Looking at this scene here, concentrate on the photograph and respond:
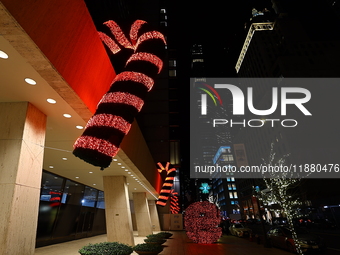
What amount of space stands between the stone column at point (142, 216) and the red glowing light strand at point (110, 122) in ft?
67.9

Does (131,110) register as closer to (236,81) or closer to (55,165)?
(55,165)

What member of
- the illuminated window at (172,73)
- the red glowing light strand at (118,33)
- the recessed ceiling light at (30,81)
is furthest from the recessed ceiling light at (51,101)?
the illuminated window at (172,73)

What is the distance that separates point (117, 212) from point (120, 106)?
35.1 ft

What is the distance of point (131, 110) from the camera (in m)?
4.74

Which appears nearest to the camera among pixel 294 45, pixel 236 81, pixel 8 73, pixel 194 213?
pixel 8 73

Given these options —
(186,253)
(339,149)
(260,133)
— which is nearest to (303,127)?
(339,149)

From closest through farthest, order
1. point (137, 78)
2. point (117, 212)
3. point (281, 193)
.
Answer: point (137, 78)
point (281, 193)
point (117, 212)

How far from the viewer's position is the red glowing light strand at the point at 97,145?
13.9 ft

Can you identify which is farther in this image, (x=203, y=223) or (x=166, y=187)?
(x=166, y=187)

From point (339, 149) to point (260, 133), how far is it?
1417 inches

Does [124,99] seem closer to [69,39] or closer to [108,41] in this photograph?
[69,39]

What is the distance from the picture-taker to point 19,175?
4.67 m

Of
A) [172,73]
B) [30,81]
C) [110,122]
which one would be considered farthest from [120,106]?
[172,73]

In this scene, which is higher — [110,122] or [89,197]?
[110,122]
